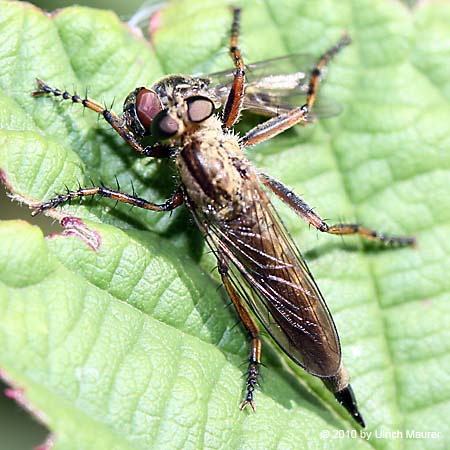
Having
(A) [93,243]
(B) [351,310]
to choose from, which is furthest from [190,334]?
(B) [351,310]

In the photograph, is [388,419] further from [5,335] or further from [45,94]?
[45,94]

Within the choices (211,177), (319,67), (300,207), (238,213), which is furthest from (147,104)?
(319,67)

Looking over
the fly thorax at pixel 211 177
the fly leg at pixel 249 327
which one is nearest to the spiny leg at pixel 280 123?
the fly thorax at pixel 211 177

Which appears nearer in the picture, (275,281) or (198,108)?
(275,281)

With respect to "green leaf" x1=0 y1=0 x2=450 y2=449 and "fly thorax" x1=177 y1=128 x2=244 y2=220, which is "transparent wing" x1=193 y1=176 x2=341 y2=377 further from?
"green leaf" x1=0 y1=0 x2=450 y2=449

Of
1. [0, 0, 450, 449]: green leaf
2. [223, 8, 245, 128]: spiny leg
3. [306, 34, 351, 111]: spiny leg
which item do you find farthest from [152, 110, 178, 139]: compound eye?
[306, 34, 351, 111]: spiny leg

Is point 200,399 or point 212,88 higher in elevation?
point 212,88

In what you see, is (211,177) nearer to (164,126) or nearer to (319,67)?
(164,126)
